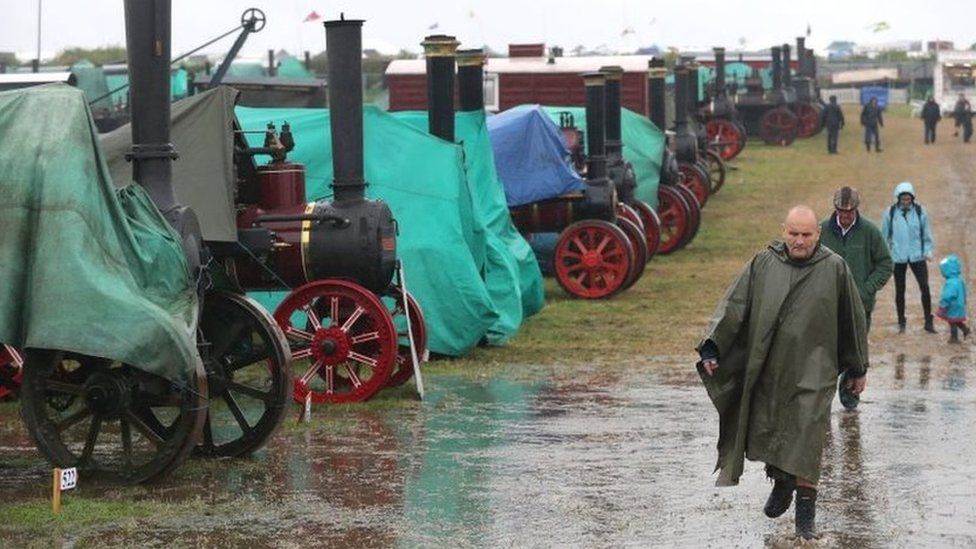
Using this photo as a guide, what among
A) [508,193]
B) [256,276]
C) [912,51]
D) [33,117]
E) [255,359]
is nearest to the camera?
[33,117]

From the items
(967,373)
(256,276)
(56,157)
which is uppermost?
(56,157)

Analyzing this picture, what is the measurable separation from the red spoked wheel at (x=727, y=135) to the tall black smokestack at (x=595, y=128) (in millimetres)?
20417

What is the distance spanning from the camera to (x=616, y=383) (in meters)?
13.8

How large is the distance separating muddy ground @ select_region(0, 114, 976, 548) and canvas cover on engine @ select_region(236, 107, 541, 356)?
1223mm

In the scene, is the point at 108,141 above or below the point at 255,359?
above

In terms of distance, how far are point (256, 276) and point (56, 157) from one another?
3.80m

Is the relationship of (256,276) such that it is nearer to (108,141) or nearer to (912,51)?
(108,141)

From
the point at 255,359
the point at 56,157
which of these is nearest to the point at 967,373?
the point at 255,359

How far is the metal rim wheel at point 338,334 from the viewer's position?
40.1ft

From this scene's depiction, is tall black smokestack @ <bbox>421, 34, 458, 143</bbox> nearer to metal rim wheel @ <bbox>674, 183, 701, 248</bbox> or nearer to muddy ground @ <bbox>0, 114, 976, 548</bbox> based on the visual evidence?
muddy ground @ <bbox>0, 114, 976, 548</bbox>

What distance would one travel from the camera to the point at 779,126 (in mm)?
49344

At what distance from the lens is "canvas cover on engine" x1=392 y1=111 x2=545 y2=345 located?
16.2 metres

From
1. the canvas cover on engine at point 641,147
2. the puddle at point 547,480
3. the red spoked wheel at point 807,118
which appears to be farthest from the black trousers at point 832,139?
the puddle at point 547,480

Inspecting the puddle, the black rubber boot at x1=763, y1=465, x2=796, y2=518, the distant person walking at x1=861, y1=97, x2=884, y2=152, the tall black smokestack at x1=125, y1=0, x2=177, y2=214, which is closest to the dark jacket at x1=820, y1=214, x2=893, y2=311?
the puddle
